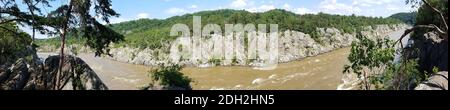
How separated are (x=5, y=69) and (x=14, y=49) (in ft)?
12.2

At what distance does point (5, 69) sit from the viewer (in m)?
27.4

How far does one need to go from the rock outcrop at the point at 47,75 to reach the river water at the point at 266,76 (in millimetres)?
24821

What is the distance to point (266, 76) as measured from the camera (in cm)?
7125

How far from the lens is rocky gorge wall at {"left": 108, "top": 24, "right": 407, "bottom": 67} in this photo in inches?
3602

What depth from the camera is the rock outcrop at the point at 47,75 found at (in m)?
26.5

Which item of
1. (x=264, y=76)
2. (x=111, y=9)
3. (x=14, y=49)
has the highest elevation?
(x=111, y=9)

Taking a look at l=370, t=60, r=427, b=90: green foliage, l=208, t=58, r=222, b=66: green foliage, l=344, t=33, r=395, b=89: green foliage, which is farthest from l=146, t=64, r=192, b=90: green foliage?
l=208, t=58, r=222, b=66: green foliage

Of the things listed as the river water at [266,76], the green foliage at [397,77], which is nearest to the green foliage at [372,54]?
the green foliage at [397,77]

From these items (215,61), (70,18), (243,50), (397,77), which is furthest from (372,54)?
(243,50)

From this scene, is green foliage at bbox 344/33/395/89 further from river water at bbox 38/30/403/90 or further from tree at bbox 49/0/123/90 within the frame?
river water at bbox 38/30/403/90

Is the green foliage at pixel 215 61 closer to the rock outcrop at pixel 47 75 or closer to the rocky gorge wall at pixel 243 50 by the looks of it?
the rocky gorge wall at pixel 243 50

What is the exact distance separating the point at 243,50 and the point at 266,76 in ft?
84.6
